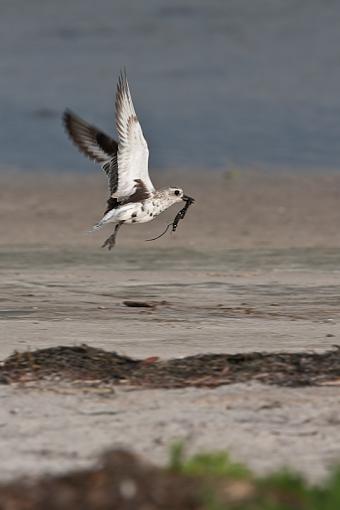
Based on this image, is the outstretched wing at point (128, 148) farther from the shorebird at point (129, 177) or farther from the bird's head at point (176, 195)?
the bird's head at point (176, 195)

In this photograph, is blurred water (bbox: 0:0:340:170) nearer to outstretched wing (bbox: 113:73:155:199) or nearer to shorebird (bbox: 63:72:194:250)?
shorebird (bbox: 63:72:194:250)

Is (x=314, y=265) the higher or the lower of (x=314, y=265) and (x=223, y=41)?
the lower

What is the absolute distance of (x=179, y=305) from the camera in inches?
487

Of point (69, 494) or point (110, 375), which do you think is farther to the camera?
point (110, 375)

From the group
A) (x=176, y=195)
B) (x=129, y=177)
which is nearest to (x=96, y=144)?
(x=129, y=177)

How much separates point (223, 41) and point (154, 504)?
27.5m

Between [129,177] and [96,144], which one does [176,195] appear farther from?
[96,144]

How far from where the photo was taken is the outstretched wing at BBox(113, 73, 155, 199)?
42.4ft

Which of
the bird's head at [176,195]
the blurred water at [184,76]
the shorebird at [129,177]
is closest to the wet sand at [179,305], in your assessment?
the shorebird at [129,177]

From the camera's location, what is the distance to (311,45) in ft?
A: 107

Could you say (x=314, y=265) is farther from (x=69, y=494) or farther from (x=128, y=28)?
(x=128, y=28)

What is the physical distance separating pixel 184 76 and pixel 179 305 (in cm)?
1862

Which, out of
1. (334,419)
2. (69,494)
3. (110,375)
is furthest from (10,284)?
(69,494)

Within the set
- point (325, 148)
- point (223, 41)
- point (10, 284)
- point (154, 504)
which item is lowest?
point (154, 504)
